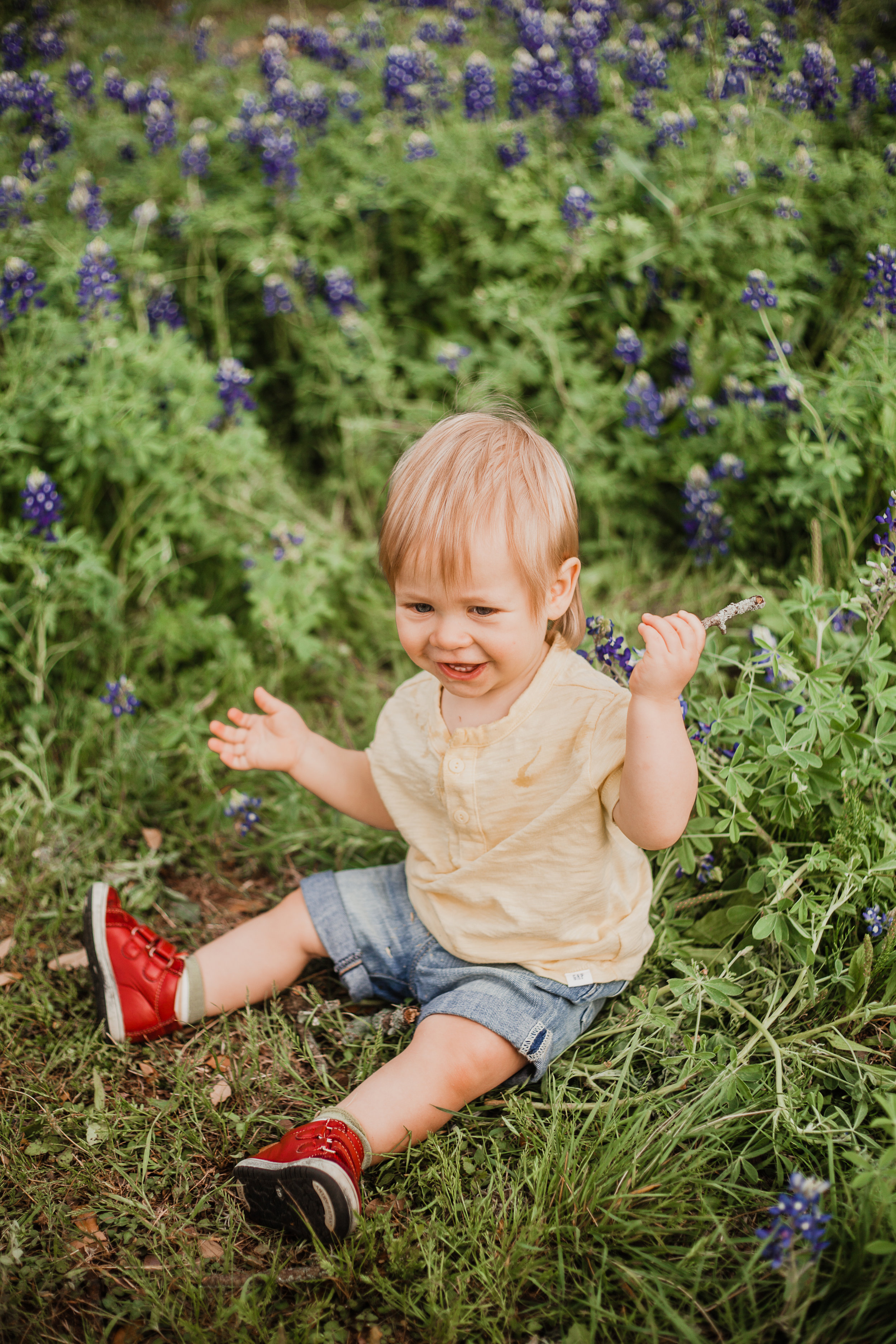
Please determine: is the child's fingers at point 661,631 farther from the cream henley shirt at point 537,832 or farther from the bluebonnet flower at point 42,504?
the bluebonnet flower at point 42,504

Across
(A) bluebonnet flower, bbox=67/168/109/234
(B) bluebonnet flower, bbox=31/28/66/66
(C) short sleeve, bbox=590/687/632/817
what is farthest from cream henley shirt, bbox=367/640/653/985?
(B) bluebonnet flower, bbox=31/28/66/66

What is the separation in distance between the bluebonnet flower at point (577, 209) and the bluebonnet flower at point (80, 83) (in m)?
2.27

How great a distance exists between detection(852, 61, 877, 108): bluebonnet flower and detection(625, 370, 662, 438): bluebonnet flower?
1161mm

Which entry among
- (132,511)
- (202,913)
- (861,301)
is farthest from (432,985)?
(861,301)

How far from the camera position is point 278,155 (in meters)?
3.40

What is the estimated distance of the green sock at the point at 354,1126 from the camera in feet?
5.48

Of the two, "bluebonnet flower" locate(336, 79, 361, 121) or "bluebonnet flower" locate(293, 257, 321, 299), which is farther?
"bluebonnet flower" locate(336, 79, 361, 121)

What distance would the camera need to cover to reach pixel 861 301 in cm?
290

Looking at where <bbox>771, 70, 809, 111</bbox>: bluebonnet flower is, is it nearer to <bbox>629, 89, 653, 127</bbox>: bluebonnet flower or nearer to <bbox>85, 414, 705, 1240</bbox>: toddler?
<bbox>629, 89, 653, 127</bbox>: bluebonnet flower

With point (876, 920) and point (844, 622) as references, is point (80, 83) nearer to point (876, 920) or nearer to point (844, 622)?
point (844, 622)

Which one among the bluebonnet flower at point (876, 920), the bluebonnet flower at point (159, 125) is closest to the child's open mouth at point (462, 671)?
the bluebonnet flower at point (876, 920)

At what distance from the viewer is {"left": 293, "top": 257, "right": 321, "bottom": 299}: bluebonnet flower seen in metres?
3.53

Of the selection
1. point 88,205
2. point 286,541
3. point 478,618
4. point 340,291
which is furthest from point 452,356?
point 478,618

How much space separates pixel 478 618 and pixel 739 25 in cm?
258
